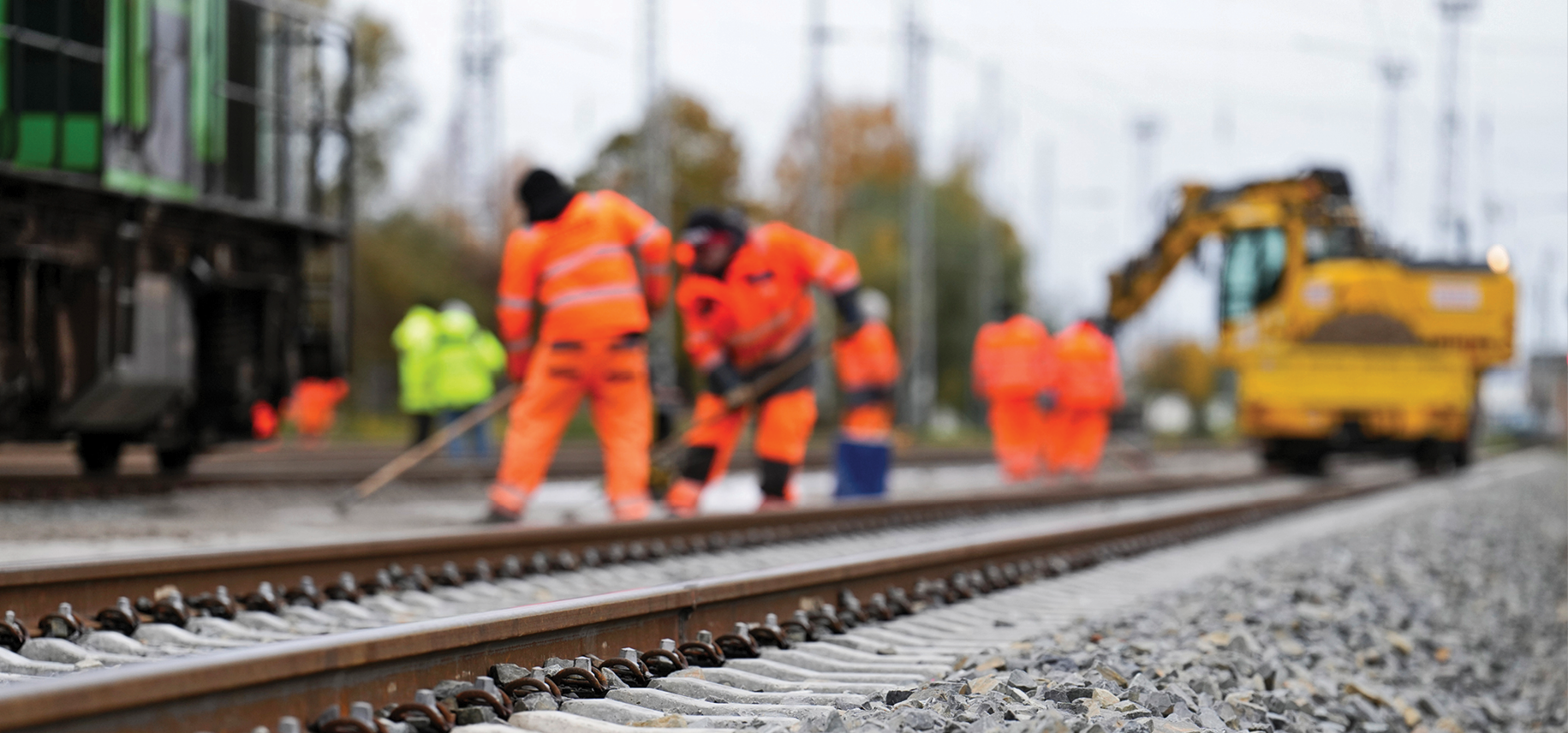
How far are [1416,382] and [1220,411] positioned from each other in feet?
108

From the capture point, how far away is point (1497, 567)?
7801mm

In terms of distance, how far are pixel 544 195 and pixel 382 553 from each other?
288cm

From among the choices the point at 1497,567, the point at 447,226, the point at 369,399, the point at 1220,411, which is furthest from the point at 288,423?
the point at 1220,411

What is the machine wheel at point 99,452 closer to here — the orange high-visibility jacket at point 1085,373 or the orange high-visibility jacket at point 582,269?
the orange high-visibility jacket at point 582,269

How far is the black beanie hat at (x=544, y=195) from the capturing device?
291 inches

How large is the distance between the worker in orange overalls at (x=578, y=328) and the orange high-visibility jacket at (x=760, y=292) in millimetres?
927


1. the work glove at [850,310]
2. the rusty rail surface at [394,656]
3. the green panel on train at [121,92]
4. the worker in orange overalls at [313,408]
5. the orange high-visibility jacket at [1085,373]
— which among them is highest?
the green panel on train at [121,92]

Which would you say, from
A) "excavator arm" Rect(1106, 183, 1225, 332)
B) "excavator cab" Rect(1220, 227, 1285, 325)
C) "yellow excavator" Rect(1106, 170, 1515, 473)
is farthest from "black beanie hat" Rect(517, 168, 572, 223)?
"yellow excavator" Rect(1106, 170, 1515, 473)

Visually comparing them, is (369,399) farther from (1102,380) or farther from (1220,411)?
(1220,411)

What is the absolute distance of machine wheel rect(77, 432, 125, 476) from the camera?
362 inches

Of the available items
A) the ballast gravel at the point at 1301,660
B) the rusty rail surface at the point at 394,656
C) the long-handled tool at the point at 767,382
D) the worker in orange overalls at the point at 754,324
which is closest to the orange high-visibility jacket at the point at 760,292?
the worker in orange overalls at the point at 754,324

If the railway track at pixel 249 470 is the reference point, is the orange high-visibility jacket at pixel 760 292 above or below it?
above

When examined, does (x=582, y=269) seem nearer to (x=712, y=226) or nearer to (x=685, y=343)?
(x=685, y=343)

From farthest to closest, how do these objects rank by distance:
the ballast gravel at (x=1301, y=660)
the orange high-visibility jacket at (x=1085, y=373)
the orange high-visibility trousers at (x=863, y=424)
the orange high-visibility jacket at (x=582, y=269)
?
the orange high-visibility jacket at (x=1085, y=373)
the orange high-visibility trousers at (x=863, y=424)
the orange high-visibility jacket at (x=582, y=269)
the ballast gravel at (x=1301, y=660)
